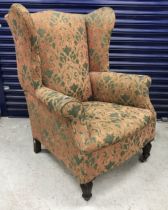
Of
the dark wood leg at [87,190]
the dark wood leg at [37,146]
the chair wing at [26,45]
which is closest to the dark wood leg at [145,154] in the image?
the dark wood leg at [87,190]

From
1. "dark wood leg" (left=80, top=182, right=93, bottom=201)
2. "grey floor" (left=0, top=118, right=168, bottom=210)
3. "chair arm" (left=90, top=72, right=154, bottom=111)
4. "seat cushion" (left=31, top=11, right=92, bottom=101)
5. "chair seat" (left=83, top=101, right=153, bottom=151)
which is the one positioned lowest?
"grey floor" (left=0, top=118, right=168, bottom=210)

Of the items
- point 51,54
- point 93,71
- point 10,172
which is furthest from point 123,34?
point 10,172

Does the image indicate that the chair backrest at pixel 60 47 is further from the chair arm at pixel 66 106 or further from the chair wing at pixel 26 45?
the chair arm at pixel 66 106

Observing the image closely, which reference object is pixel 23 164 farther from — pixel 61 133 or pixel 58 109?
pixel 58 109

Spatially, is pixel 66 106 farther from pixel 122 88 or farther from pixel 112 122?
pixel 122 88

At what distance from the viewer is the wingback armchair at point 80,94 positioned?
4.44 feet

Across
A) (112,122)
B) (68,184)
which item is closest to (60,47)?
(112,122)

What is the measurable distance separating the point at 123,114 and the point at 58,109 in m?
0.48

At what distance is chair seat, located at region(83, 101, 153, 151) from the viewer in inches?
53.2

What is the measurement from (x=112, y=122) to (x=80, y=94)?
43 cm

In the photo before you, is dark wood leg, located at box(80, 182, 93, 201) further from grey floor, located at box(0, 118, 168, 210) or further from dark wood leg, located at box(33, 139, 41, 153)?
dark wood leg, located at box(33, 139, 41, 153)

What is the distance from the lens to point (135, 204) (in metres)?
1.45

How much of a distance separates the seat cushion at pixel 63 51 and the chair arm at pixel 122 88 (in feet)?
0.35

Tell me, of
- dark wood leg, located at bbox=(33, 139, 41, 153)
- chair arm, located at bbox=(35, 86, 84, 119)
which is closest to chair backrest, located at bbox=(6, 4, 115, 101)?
chair arm, located at bbox=(35, 86, 84, 119)
